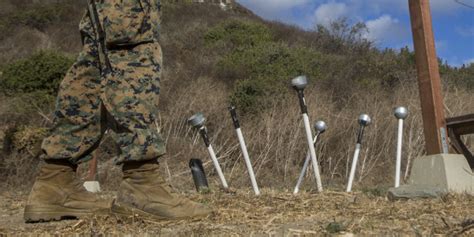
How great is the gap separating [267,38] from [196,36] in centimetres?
230

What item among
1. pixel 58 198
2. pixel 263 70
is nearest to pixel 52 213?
pixel 58 198

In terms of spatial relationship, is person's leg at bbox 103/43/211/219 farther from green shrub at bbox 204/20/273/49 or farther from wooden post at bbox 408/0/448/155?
green shrub at bbox 204/20/273/49

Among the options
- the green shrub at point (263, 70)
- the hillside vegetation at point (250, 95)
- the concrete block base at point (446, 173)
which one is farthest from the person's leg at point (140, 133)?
the green shrub at point (263, 70)

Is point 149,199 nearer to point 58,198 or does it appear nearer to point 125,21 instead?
point 58,198

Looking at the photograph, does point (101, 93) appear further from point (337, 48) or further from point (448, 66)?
point (337, 48)

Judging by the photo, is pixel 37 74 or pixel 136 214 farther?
pixel 37 74

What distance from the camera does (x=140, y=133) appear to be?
8.07 feet

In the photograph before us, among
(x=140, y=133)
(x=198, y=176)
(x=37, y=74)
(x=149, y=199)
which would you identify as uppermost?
(x=37, y=74)

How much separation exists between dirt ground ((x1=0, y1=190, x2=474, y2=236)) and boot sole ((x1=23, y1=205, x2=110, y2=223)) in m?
0.03

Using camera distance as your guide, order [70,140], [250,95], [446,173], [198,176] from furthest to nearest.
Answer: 1. [250,95]
2. [198,176]
3. [446,173]
4. [70,140]

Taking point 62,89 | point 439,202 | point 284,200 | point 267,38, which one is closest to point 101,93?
point 62,89

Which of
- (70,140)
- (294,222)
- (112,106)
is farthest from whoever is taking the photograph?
(70,140)

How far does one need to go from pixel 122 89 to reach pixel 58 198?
608 millimetres

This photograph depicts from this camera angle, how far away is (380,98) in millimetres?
10406
